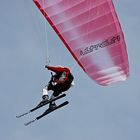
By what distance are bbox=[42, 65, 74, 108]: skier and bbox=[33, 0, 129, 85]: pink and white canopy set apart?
204 centimetres

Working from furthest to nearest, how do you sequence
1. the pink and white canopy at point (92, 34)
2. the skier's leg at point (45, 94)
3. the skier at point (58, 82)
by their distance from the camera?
the pink and white canopy at point (92, 34)
the skier's leg at point (45, 94)
the skier at point (58, 82)

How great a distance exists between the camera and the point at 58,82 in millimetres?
32250

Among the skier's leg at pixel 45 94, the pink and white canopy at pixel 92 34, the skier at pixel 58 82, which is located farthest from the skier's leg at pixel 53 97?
the pink and white canopy at pixel 92 34

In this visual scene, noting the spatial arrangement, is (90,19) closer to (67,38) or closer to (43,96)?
(67,38)

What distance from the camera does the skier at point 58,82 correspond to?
1268 inches

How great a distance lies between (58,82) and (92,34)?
284cm

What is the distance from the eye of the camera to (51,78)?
32.5 metres

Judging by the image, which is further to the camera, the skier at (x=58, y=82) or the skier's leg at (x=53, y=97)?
the skier's leg at (x=53, y=97)

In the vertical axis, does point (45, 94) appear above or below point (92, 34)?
below

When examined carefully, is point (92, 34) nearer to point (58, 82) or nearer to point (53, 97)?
point (58, 82)

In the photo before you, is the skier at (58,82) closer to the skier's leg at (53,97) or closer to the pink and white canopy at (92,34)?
the skier's leg at (53,97)

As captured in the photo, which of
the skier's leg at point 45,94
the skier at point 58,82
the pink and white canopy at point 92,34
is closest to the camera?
the skier at point 58,82

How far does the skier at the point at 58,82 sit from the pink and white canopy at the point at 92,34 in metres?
2.04

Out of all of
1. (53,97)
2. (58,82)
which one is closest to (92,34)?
(58,82)
